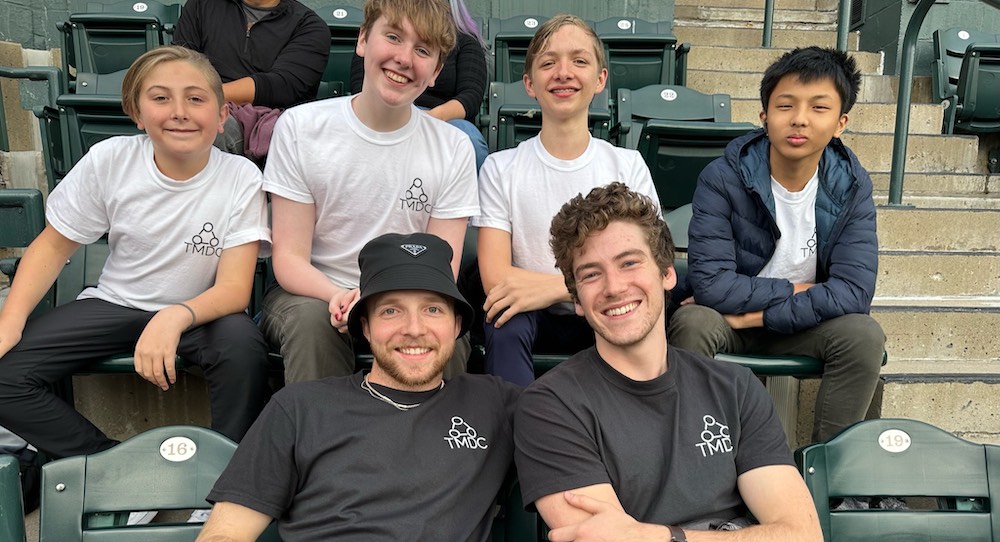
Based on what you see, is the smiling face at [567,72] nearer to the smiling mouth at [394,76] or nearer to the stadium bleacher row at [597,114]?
the smiling mouth at [394,76]

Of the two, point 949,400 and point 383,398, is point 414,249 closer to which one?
point 383,398

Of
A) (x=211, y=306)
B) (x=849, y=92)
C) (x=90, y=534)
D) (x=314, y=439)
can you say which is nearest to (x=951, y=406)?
(x=849, y=92)

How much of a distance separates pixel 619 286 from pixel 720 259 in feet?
2.67

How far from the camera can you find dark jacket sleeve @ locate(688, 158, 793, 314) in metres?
2.17

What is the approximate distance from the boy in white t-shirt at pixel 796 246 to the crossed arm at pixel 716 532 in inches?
26.0

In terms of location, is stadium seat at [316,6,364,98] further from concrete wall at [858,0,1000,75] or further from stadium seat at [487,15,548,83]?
concrete wall at [858,0,1000,75]

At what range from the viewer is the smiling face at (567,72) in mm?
2242

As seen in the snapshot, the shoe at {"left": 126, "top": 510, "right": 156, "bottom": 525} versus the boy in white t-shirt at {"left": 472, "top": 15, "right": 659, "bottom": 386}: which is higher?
the boy in white t-shirt at {"left": 472, "top": 15, "right": 659, "bottom": 386}

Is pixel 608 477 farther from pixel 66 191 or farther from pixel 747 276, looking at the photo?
pixel 66 191

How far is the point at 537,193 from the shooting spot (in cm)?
227

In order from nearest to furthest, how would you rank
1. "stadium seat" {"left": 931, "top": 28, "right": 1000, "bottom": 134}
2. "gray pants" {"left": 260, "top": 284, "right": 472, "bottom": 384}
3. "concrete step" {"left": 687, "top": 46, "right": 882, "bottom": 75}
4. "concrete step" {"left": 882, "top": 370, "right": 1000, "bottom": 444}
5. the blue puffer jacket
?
1. "gray pants" {"left": 260, "top": 284, "right": 472, "bottom": 384}
2. the blue puffer jacket
3. "concrete step" {"left": 882, "top": 370, "right": 1000, "bottom": 444}
4. "stadium seat" {"left": 931, "top": 28, "right": 1000, "bottom": 134}
5. "concrete step" {"left": 687, "top": 46, "right": 882, "bottom": 75}

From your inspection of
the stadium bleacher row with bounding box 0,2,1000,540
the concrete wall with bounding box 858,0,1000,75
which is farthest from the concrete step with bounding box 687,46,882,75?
the concrete wall with bounding box 858,0,1000,75

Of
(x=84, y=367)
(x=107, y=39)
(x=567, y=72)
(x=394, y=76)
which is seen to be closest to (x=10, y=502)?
(x=84, y=367)

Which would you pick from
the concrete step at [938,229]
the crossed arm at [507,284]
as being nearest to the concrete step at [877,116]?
the concrete step at [938,229]
